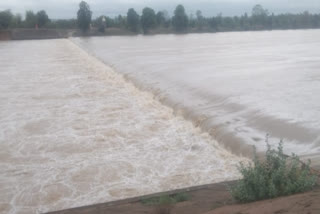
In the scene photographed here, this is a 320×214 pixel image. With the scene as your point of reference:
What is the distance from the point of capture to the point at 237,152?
26.0 feet

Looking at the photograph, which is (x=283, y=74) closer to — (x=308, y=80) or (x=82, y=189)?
(x=308, y=80)

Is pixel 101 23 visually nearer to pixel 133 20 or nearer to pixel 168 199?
pixel 133 20

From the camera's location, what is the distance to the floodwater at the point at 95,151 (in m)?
6.75

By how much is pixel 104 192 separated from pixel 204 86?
25.2 ft

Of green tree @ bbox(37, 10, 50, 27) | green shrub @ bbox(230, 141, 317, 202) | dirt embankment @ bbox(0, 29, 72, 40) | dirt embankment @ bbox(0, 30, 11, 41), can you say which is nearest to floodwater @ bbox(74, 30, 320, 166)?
green shrub @ bbox(230, 141, 317, 202)

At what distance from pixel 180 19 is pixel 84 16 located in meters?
13.0

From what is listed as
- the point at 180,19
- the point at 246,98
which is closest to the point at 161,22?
the point at 180,19

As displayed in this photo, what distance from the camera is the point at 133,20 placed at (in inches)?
2363

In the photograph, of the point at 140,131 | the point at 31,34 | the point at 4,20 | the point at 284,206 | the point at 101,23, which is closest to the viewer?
the point at 284,206

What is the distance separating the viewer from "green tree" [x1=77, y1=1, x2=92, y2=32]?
59.6 meters

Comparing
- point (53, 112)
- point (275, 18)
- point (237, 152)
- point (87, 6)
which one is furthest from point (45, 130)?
point (275, 18)

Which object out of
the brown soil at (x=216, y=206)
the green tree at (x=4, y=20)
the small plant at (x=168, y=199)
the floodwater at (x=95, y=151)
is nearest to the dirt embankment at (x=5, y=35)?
the green tree at (x=4, y=20)

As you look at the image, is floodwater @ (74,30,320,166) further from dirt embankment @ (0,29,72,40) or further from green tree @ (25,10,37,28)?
green tree @ (25,10,37,28)

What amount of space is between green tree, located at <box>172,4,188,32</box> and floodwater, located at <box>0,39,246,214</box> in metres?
49.4
